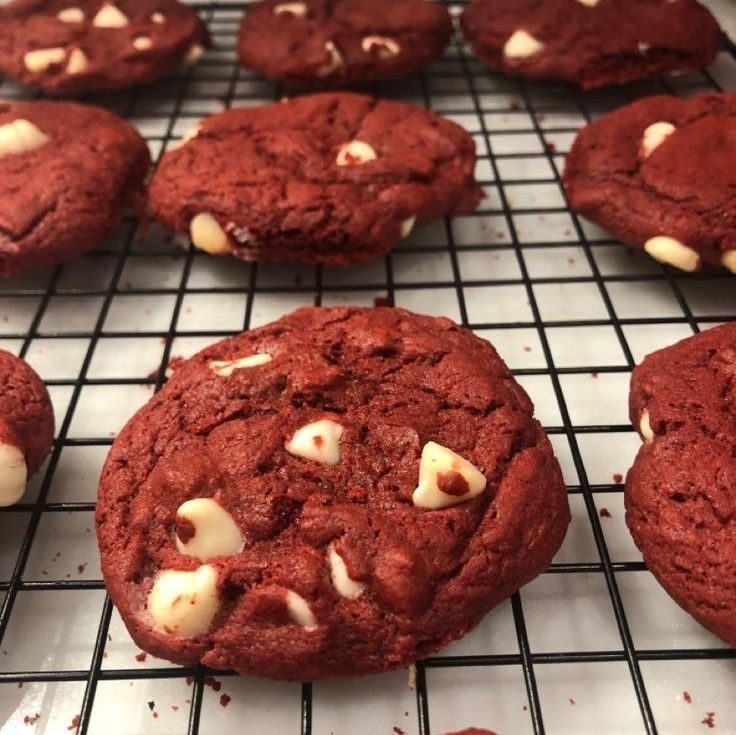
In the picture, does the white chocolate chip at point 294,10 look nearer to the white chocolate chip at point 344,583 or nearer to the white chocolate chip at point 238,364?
the white chocolate chip at point 238,364

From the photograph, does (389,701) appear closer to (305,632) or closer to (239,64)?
(305,632)

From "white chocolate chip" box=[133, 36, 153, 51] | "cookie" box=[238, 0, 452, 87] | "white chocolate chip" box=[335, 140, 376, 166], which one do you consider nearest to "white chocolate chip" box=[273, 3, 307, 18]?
"cookie" box=[238, 0, 452, 87]

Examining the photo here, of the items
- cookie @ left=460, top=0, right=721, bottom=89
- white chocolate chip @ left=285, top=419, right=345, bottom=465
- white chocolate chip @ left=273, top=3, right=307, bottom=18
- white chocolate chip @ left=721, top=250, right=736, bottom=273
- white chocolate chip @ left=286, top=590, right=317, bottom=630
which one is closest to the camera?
white chocolate chip @ left=286, top=590, right=317, bottom=630

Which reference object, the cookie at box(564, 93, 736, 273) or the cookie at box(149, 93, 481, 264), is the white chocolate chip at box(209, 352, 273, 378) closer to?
the cookie at box(149, 93, 481, 264)

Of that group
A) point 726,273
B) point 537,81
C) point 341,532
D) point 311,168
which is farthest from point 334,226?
point 537,81

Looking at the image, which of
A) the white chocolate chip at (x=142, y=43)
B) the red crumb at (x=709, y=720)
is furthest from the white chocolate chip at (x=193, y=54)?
the red crumb at (x=709, y=720)

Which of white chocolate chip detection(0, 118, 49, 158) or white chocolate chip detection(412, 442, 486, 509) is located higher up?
white chocolate chip detection(0, 118, 49, 158)
